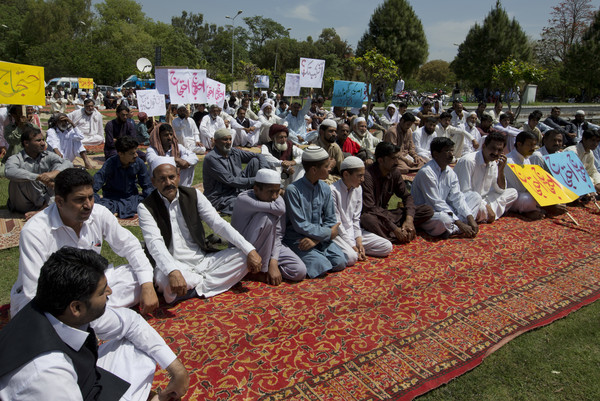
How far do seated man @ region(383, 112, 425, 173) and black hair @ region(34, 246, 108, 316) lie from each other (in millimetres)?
7542

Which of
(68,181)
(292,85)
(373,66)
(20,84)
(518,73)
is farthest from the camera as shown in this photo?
(518,73)

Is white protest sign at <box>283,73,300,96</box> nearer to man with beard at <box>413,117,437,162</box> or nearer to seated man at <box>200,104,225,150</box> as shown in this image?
seated man at <box>200,104,225,150</box>

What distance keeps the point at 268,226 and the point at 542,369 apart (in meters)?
2.33

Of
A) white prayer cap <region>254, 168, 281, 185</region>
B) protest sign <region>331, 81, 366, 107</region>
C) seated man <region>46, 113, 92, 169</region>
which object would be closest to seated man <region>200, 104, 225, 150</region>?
protest sign <region>331, 81, 366, 107</region>

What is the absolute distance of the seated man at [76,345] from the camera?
1.51 meters

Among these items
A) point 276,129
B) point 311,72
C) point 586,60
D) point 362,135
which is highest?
point 586,60

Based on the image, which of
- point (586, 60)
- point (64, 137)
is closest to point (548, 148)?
point (64, 137)

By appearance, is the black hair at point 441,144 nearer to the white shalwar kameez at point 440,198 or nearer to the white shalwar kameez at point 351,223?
the white shalwar kameez at point 440,198

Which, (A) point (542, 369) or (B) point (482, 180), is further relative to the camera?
(B) point (482, 180)

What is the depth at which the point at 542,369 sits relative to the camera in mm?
2811

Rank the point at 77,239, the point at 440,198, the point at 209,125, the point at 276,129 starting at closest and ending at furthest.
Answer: the point at 77,239 → the point at 440,198 → the point at 276,129 → the point at 209,125

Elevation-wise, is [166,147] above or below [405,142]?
below

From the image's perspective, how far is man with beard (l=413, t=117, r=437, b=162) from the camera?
916 centimetres

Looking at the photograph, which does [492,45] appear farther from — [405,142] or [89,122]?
[89,122]
